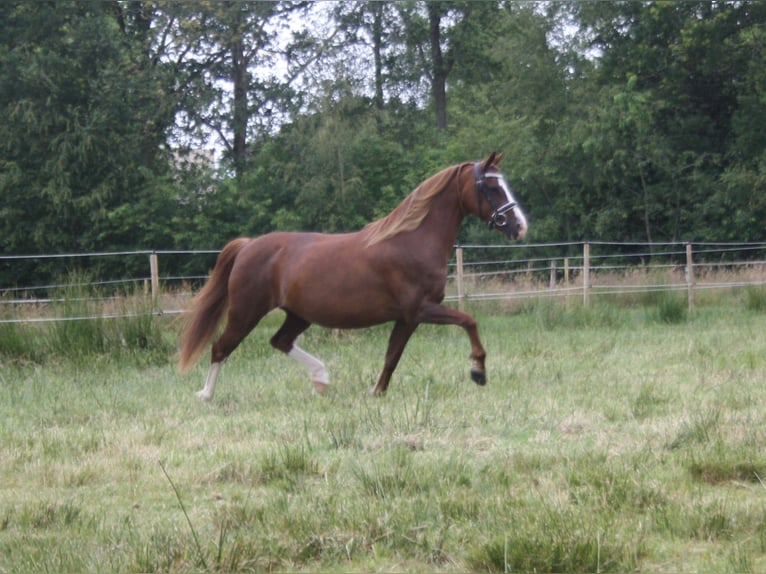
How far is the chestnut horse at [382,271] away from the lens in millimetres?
8484

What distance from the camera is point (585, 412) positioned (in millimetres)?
6961

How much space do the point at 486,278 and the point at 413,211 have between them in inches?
559

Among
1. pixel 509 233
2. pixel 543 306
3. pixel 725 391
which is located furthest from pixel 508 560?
pixel 543 306

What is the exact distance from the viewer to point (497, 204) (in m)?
8.61

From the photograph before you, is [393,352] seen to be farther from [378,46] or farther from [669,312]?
[378,46]

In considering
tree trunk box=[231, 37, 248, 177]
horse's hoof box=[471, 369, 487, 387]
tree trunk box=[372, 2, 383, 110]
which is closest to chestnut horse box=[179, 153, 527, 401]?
horse's hoof box=[471, 369, 487, 387]

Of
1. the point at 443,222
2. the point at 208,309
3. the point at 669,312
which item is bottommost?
the point at 669,312

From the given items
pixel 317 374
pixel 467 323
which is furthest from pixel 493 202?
pixel 317 374

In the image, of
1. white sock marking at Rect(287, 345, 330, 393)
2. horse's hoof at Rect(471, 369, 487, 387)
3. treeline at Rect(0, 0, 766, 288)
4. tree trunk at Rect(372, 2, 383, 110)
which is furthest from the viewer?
tree trunk at Rect(372, 2, 383, 110)

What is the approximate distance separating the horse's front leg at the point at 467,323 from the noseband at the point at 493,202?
82 centimetres

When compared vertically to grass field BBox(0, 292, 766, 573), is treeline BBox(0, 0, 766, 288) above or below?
above

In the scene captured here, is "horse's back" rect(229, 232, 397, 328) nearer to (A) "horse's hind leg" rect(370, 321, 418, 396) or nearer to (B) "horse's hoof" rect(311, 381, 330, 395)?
(A) "horse's hind leg" rect(370, 321, 418, 396)

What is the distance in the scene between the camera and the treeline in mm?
31094

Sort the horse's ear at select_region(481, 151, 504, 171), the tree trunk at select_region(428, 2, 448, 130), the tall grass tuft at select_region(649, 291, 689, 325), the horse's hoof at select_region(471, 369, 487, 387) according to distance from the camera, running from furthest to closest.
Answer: the tree trunk at select_region(428, 2, 448, 130)
the tall grass tuft at select_region(649, 291, 689, 325)
the horse's ear at select_region(481, 151, 504, 171)
the horse's hoof at select_region(471, 369, 487, 387)
